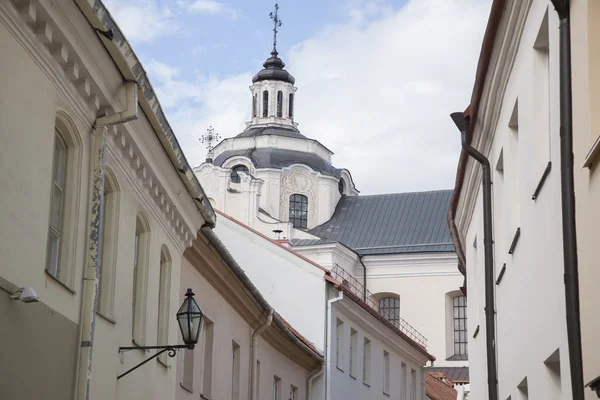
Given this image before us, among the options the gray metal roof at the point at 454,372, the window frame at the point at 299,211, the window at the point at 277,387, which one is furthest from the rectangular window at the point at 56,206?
the window frame at the point at 299,211

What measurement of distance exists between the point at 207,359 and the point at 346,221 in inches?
1477

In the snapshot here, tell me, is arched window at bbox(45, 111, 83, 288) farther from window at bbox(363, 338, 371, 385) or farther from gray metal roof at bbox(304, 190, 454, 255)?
gray metal roof at bbox(304, 190, 454, 255)

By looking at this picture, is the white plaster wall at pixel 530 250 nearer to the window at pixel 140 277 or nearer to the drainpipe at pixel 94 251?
the drainpipe at pixel 94 251

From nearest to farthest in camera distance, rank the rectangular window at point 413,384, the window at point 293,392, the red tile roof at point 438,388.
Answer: the window at point 293,392 → the rectangular window at point 413,384 → the red tile roof at point 438,388

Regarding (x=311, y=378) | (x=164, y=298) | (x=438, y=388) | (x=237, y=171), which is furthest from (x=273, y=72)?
(x=164, y=298)

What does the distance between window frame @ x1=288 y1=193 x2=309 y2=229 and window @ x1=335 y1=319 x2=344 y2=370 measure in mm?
26126

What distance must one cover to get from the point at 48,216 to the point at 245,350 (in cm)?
1173

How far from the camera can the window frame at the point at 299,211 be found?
5412 centimetres

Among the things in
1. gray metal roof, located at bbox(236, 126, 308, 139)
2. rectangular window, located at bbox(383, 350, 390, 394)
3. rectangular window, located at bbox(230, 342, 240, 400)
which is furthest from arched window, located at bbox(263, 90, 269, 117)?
rectangular window, located at bbox(230, 342, 240, 400)

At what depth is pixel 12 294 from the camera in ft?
25.7

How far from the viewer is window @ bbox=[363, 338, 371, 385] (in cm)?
2977

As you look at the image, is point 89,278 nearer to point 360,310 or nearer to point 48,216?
point 48,216

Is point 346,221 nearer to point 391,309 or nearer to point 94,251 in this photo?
point 391,309

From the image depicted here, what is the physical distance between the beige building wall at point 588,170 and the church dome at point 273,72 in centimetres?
5360
